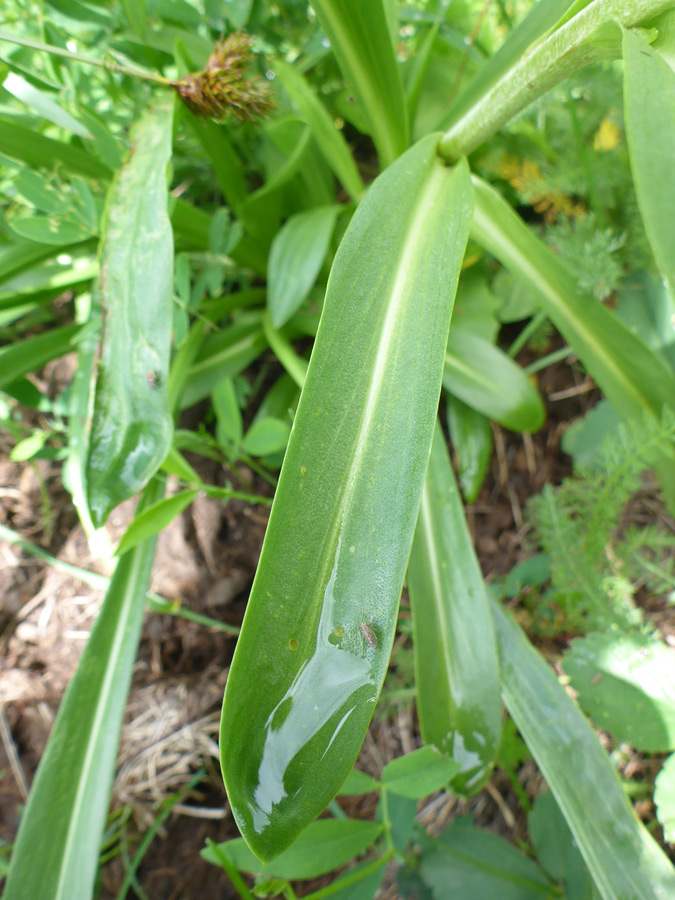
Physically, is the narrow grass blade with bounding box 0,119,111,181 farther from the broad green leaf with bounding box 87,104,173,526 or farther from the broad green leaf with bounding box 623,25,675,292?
the broad green leaf with bounding box 623,25,675,292

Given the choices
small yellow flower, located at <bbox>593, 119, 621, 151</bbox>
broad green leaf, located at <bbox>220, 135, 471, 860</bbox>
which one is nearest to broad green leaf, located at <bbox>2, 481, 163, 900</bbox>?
broad green leaf, located at <bbox>220, 135, 471, 860</bbox>

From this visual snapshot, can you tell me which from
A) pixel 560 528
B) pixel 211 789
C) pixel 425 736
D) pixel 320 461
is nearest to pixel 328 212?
pixel 320 461

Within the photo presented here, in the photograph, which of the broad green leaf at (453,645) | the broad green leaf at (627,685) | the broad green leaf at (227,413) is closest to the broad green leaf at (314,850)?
the broad green leaf at (453,645)

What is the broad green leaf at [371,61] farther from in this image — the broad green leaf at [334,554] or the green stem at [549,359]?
the green stem at [549,359]

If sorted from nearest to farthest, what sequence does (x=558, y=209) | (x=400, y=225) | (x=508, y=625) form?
(x=400, y=225), (x=508, y=625), (x=558, y=209)

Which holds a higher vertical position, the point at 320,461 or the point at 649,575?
the point at 320,461

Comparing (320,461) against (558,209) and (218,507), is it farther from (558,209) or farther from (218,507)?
(558,209)
